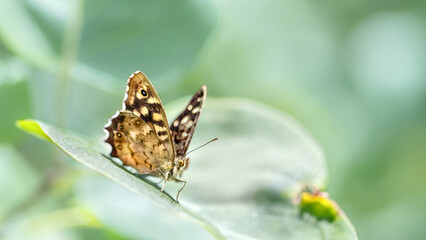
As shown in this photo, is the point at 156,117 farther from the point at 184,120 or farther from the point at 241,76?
the point at 241,76

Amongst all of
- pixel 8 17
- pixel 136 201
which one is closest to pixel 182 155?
pixel 136 201

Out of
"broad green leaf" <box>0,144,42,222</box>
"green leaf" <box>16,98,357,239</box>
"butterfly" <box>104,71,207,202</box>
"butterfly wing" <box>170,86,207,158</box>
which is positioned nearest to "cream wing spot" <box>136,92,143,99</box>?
"butterfly" <box>104,71,207,202</box>

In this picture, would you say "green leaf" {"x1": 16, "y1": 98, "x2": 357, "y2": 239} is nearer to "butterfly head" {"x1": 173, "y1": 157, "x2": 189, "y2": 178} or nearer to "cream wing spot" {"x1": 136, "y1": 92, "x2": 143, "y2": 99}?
"butterfly head" {"x1": 173, "y1": 157, "x2": 189, "y2": 178}

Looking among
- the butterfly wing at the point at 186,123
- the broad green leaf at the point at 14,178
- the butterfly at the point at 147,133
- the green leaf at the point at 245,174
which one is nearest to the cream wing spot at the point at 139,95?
the butterfly at the point at 147,133

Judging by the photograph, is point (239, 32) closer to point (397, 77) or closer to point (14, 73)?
point (397, 77)

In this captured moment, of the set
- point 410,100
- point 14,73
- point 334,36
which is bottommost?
point 14,73

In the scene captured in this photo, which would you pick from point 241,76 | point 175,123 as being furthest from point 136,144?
point 241,76

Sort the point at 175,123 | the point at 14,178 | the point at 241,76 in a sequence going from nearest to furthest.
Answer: the point at 175,123
the point at 14,178
the point at 241,76
